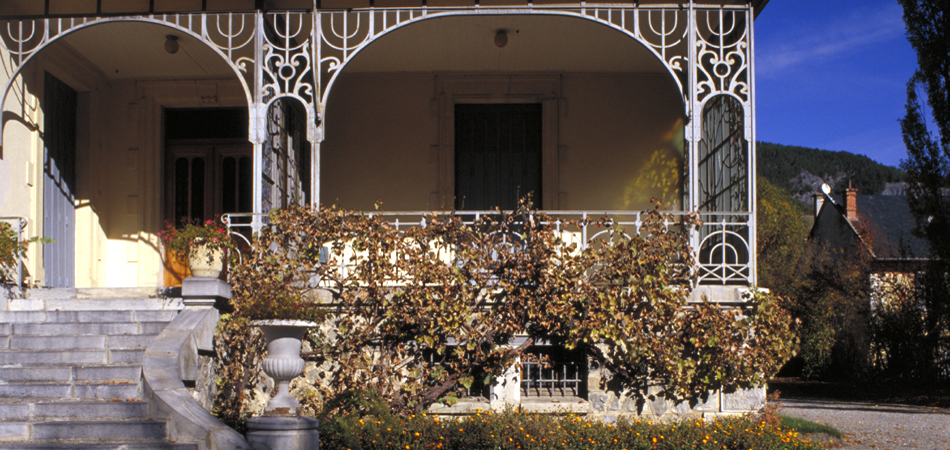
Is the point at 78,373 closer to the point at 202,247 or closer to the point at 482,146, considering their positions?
the point at 202,247

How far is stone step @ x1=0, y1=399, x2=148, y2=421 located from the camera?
17.4 ft

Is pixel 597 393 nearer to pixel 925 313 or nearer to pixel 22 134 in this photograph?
pixel 22 134

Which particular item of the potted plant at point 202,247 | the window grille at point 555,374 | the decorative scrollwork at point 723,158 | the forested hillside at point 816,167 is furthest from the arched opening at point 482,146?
the forested hillside at point 816,167

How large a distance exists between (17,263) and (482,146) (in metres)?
5.11

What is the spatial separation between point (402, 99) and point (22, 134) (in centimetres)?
407

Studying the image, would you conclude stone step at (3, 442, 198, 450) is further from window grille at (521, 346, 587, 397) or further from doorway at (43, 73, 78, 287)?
doorway at (43, 73, 78, 287)

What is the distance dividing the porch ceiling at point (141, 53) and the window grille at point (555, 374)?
4.87 metres

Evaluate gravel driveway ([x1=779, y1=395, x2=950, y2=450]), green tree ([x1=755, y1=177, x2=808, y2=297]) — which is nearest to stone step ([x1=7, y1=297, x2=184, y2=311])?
gravel driveway ([x1=779, y1=395, x2=950, y2=450])

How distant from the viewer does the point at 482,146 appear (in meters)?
9.61

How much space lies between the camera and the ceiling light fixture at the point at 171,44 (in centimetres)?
814

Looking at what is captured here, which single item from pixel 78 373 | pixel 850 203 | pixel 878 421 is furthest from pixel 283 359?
pixel 850 203

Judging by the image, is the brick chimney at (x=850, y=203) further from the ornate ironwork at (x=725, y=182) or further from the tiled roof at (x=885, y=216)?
the ornate ironwork at (x=725, y=182)

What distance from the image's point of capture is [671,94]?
9.53 meters

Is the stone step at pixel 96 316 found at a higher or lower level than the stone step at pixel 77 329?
higher
